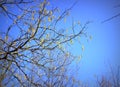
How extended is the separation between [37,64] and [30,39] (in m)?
0.65

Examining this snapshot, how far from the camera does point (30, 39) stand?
4.00 meters

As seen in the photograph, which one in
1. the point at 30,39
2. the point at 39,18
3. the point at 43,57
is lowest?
the point at 43,57

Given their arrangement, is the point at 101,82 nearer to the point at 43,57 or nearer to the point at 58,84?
the point at 58,84

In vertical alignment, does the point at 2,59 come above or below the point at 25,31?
below

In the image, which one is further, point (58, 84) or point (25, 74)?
point (58, 84)

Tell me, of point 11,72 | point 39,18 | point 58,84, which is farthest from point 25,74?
point 58,84

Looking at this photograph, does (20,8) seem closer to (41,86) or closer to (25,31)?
(25,31)

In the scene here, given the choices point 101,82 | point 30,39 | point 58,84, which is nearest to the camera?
point 30,39

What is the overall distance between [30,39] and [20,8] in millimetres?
926

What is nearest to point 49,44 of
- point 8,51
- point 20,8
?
point 8,51

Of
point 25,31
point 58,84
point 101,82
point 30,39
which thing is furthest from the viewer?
point 101,82

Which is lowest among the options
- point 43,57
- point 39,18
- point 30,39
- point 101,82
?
point 101,82

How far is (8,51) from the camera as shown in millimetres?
4035

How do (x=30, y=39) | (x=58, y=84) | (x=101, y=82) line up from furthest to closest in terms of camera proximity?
1. (x=101, y=82)
2. (x=58, y=84)
3. (x=30, y=39)
